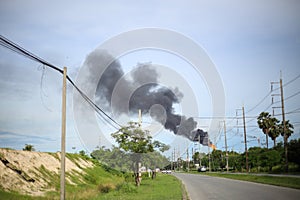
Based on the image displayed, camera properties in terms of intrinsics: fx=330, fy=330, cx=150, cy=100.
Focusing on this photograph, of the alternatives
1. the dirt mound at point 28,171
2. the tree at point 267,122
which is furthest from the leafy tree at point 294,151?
the dirt mound at point 28,171

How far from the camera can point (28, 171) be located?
810 inches

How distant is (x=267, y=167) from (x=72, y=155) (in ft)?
143

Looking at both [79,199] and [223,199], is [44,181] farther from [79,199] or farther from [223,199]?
[223,199]

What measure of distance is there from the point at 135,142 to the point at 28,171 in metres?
11.9

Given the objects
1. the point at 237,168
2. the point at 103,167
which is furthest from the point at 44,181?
the point at 237,168

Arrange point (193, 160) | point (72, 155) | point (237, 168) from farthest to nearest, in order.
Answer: point (193, 160), point (237, 168), point (72, 155)

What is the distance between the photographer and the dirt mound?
17905 mm

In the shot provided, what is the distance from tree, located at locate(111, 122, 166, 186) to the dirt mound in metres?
5.83

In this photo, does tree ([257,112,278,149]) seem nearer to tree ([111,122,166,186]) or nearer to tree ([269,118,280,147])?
tree ([269,118,280,147])

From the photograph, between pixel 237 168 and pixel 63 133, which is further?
pixel 237 168

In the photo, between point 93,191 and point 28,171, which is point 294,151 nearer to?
point 93,191

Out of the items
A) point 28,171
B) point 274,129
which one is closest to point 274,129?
point 274,129

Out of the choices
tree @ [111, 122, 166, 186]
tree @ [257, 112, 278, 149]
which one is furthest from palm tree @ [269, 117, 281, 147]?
tree @ [111, 122, 166, 186]

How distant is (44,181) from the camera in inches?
846
